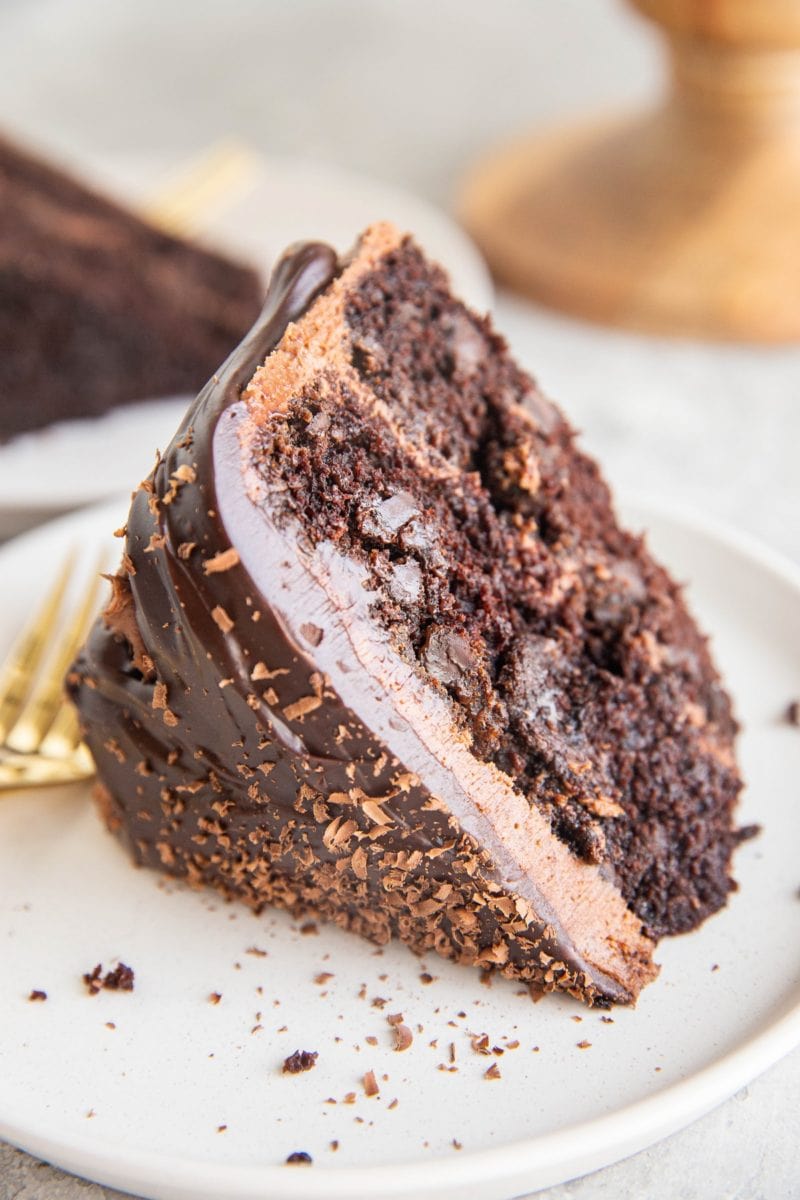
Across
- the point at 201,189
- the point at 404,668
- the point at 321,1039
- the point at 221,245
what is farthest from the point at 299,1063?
the point at 201,189

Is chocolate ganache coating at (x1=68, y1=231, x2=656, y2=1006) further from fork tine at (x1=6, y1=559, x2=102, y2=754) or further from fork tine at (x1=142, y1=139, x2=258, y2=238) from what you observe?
fork tine at (x1=142, y1=139, x2=258, y2=238)

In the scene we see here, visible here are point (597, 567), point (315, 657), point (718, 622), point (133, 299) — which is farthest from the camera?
point (133, 299)

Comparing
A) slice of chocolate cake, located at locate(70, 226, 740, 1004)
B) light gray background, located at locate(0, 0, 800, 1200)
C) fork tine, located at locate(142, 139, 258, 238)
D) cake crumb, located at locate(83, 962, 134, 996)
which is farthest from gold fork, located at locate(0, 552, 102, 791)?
fork tine, located at locate(142, 139, 258, 238)

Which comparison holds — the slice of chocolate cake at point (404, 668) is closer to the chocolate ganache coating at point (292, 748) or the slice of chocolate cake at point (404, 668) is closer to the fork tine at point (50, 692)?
the chocolate ganache coating at point (292, 748)

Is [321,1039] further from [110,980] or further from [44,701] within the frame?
[44,701]

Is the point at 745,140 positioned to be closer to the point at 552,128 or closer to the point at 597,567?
the point at 552,128

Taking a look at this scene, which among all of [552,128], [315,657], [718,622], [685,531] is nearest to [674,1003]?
[315,657]

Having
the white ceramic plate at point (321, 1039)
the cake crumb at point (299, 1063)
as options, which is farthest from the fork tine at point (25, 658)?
the cake crumb at point (299, 1063)
